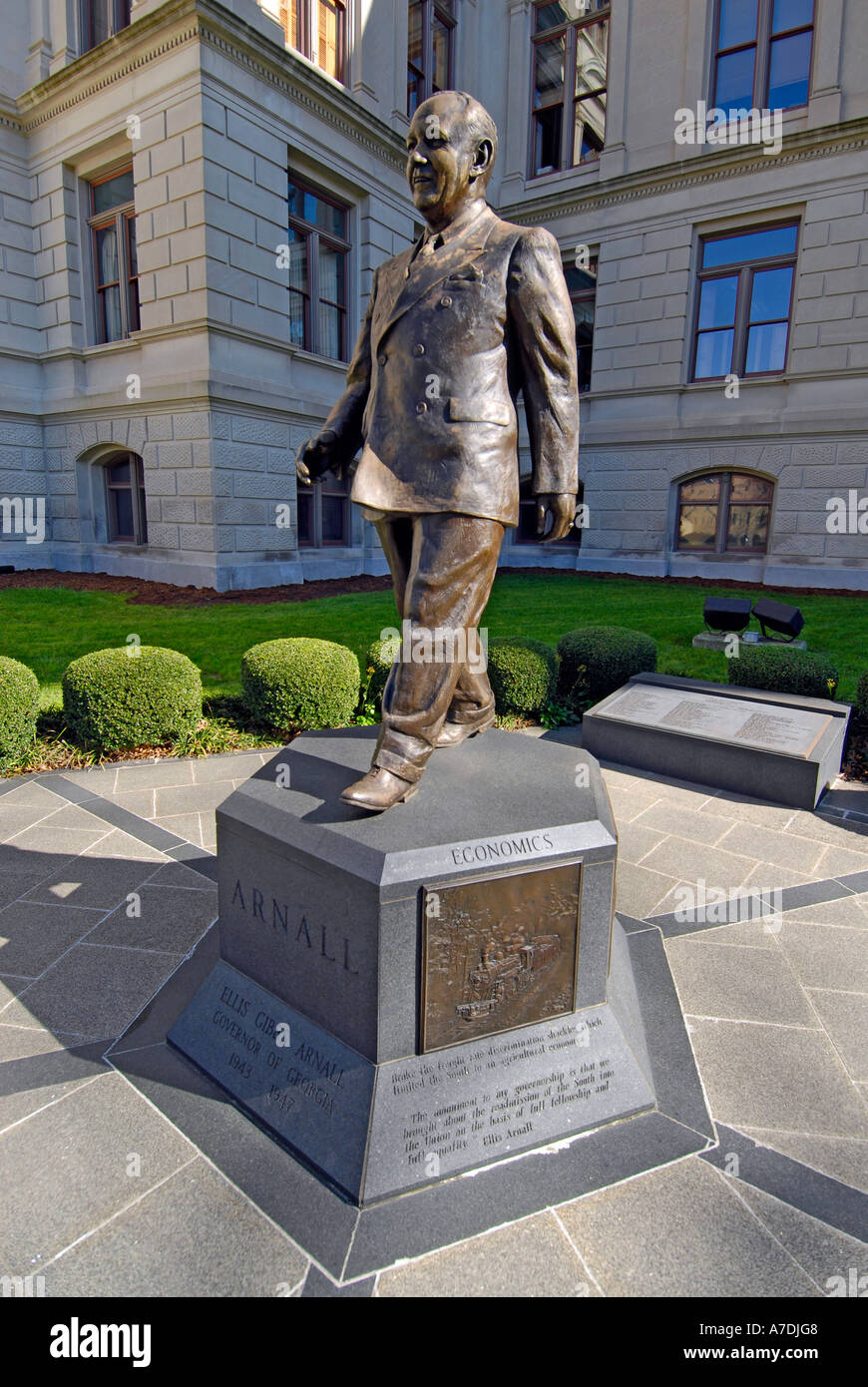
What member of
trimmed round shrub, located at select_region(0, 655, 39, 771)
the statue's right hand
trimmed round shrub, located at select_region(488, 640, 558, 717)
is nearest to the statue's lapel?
the statue's right hand

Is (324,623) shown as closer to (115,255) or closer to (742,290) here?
(115,255)

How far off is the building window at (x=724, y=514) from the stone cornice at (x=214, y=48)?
10416mm

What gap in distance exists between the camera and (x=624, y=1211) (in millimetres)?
2506

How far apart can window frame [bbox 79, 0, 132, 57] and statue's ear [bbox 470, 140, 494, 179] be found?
54.0 ft

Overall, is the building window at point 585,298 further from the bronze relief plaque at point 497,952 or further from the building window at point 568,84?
the bronze relief plaque at point 497,952

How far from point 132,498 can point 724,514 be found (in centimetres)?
1334

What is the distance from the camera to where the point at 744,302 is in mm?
18172

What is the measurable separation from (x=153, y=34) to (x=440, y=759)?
16.3 m

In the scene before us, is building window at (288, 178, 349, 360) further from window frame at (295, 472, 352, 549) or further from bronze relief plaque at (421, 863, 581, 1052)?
bronze relief plaque at (421, 863, 581, 1052)

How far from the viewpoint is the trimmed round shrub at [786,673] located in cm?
763

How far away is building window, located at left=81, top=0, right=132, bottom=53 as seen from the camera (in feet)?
50.0

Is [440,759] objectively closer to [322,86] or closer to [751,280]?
[322,86]

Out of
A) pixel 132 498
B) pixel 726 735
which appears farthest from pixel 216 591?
pixel 726 735
